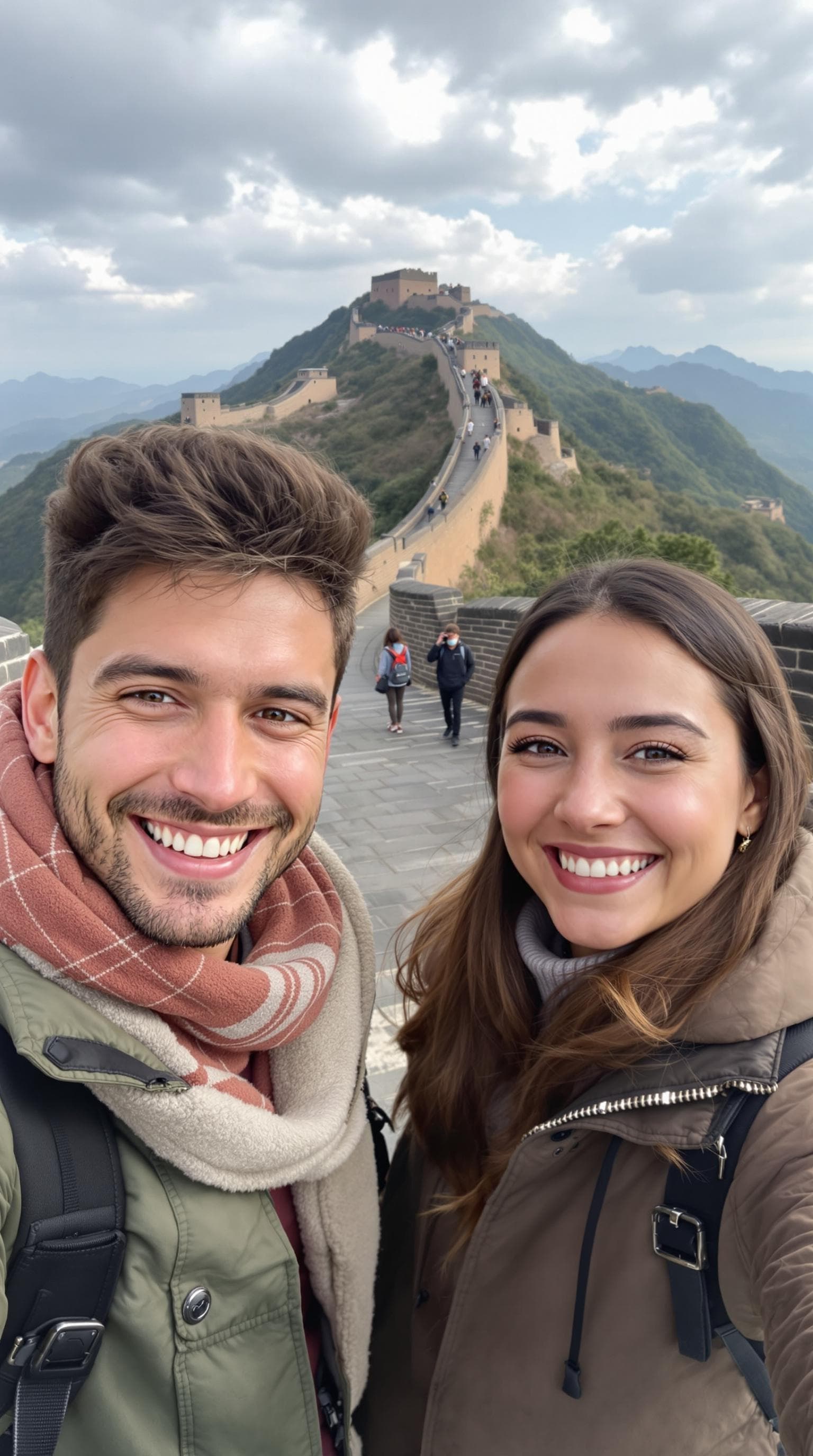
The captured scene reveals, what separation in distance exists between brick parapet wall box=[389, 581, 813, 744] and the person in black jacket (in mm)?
455

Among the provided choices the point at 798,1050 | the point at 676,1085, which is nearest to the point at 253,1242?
the point at 676,1085

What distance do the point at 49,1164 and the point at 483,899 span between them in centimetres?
90

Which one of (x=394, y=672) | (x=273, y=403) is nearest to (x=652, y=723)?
(x=394, y=672)

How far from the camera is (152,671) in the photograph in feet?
3.61

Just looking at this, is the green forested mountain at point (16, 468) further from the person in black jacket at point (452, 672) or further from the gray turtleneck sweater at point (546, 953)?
the gray turtleneck sweater at point (546, 953)

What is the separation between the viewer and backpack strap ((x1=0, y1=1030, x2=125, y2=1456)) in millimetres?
856

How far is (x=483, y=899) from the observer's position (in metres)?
1.61

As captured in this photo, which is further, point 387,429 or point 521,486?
point 387,429

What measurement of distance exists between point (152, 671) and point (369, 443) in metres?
45.1

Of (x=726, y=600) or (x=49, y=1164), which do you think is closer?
(x=49, y=1164)

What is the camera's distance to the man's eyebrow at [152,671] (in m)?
1.10

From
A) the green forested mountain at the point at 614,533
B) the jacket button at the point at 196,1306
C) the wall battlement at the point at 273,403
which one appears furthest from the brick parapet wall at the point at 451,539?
the wall battlement at the point at 273,403

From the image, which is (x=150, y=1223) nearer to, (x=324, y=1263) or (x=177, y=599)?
(x=324, y=1263)

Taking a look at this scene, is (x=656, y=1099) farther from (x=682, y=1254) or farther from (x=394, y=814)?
(x=394, y=814)
